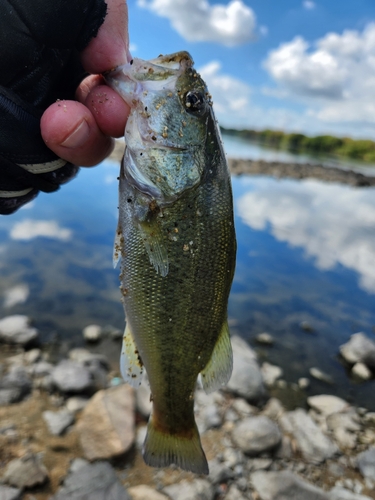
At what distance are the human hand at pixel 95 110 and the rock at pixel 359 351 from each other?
7.33 metres

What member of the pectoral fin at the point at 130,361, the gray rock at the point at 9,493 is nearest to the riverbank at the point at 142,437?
the gray rock at the point at 9,493

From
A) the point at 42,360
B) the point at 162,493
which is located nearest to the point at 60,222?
the point at 42,360

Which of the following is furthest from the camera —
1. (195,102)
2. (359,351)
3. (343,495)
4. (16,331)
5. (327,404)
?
(359,351)

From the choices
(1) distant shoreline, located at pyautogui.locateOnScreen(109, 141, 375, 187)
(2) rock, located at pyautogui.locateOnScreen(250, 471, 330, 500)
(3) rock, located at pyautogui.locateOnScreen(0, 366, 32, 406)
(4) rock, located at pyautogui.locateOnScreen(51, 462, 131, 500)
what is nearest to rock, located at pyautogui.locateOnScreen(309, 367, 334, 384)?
(2) rock, located at pyautogui.locateOnScreen(250, 471, 330, 500)

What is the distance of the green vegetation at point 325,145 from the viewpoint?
91562 millimetres

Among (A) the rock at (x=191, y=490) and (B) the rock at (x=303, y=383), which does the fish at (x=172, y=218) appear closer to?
(A) the rock at (x=191, y=490)

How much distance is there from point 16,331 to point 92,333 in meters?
1.38

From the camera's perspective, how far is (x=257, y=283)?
10.5 m

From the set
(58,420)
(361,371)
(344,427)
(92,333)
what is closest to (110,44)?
(58,420)

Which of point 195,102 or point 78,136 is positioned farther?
point 195,102

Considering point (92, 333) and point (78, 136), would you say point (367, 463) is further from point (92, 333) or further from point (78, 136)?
point (78, 136)

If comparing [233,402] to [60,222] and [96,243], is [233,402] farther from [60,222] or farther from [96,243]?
[60,222]

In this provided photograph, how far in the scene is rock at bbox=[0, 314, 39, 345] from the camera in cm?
661

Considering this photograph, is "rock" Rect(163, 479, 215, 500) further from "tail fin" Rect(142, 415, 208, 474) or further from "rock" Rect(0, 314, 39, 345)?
"rock" Rect(0, 314, 39, 345)
